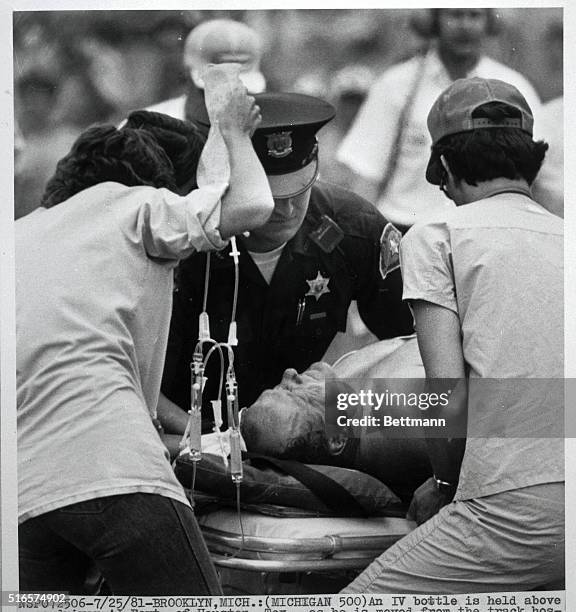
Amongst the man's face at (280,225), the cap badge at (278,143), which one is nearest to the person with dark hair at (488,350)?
the man's face at (280,225)

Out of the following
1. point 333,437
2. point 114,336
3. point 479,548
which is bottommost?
point 479,548

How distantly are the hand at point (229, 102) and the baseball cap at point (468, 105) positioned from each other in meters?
0.59

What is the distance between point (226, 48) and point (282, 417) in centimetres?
122

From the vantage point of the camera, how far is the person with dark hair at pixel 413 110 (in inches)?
121

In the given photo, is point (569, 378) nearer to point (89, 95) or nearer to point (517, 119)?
point (517, 119)

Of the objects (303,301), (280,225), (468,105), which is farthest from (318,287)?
(468,105)

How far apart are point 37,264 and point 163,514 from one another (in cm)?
89

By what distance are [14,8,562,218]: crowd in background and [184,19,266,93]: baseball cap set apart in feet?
0.08

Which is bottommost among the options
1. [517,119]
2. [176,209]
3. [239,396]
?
[239,396]

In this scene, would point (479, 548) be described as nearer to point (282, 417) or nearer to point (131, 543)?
point (282, 417)

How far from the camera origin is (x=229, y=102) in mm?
3041

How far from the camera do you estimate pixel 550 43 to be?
3090mm

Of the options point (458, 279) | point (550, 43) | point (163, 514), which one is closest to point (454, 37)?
point (550, 43)

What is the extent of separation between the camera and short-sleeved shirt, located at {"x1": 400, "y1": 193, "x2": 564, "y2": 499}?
300 cm
